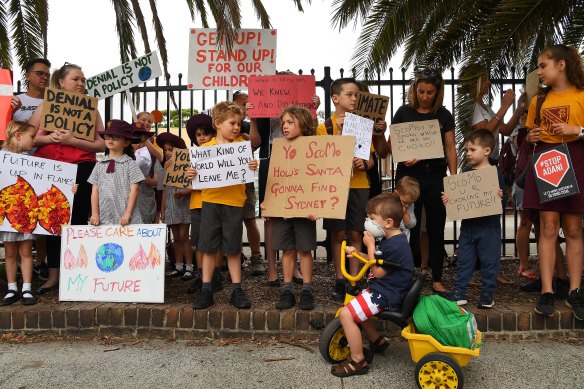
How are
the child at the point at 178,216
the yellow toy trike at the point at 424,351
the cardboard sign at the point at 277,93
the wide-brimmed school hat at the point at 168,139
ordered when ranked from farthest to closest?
the wide-brimmed school hat at the point at 168,139, the child at the point at 178,216, the cardboard sign at the point at 277,93, the yellow toy trike at the point at 424,351

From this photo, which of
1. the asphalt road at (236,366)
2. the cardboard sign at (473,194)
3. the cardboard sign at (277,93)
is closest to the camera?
the asphalt road at (236,366)

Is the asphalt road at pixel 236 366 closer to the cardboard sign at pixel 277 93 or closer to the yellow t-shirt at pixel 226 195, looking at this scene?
the yellow t-shirt at pixel 226 195

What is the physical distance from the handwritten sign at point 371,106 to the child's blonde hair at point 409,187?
571 millimetres

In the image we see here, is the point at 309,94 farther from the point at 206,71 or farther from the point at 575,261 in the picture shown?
the point at 575,261

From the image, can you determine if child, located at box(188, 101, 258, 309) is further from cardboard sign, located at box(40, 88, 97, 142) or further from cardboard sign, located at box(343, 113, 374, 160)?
cardboard sign, located at box(40, 88, 97, 142)

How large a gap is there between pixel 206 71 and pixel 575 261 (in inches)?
147

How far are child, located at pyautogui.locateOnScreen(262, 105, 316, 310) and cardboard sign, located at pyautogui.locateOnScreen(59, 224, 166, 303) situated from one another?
0.91 m

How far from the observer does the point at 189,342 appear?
372 centimetres

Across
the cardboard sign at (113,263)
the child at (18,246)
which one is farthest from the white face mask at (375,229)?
the child at (18,246)

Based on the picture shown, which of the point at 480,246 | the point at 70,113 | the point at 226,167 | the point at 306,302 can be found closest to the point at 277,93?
the point at 226,167

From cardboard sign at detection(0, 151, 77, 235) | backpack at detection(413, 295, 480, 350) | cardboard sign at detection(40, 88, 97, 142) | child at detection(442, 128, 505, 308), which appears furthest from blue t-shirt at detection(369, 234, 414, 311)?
cardboard sign at detection(40, 88, 97, 142)

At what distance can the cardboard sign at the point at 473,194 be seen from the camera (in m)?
3.82

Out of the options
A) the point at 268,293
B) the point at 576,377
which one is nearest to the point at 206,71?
the point at 268,293

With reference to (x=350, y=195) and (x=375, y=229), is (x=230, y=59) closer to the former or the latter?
(x=350, y=195)
